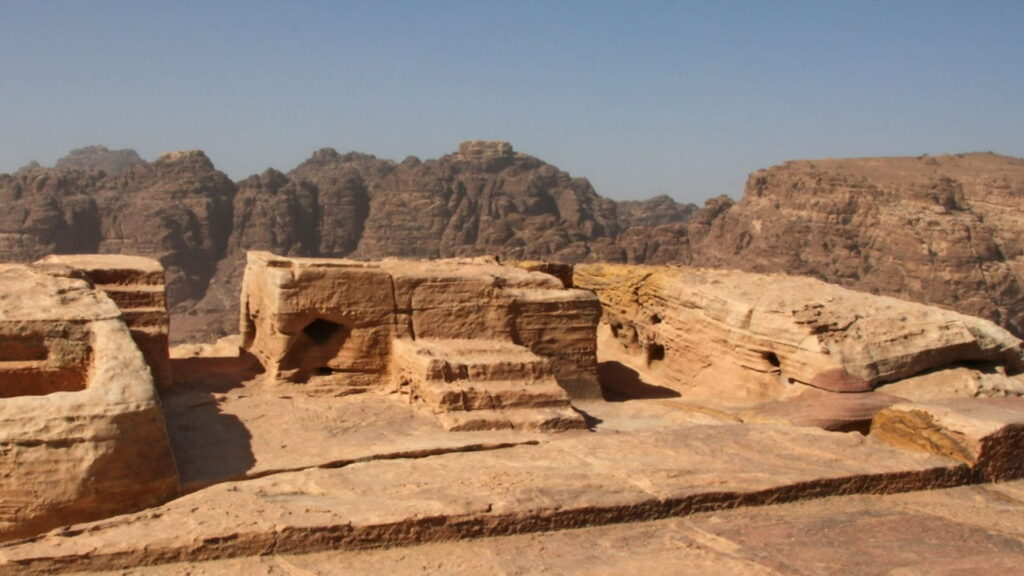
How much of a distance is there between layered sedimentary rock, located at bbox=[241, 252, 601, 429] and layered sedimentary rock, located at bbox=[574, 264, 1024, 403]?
2034 millimetres

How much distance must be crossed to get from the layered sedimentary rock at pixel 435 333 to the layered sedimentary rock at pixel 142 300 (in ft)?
3.32

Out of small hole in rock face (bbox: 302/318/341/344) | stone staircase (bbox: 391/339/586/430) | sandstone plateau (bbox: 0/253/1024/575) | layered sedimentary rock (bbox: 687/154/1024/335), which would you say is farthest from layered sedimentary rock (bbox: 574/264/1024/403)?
layered sedimentary rock (bbox: 687/154/1024/335)

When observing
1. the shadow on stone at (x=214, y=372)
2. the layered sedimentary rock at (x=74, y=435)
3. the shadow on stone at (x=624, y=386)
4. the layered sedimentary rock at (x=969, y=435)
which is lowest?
the shadow on stone at (x=624, y=386)

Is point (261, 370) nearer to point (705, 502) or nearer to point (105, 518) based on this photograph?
point (105, 518)

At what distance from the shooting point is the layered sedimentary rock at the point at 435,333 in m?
7.62

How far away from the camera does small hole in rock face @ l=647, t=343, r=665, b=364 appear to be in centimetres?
1288

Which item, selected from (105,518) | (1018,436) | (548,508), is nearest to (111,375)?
(105,518)

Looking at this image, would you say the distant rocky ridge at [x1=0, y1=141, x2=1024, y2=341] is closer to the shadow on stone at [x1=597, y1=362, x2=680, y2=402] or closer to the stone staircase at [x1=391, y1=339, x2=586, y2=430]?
the shadow on stone at [x1=597, y1=362, x2=680, y2=402]

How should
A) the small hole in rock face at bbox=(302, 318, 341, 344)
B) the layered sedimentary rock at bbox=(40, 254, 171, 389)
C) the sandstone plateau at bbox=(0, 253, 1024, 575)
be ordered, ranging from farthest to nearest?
the small hole in rock face at bbox=(302, 318, 341, 344)
the layered sedimentary rock at bbox=(40, 254, 171, 389)
the sandstone plateau at bbox=(0, 253, 1024, 575)

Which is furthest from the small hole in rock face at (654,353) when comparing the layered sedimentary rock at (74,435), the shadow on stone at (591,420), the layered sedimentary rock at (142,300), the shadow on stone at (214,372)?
the layered sedimentary rock at (74,435)

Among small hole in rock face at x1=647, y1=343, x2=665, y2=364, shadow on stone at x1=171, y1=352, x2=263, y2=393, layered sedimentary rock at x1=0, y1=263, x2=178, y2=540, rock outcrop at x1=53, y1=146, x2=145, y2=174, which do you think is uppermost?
rock outcrop at x1=53, y1=146, x2=145, y2=174

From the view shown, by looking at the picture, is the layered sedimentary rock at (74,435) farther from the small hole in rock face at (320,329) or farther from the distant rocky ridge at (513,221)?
the distant rocky ridge at (513,221)

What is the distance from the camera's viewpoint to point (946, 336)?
390 inches

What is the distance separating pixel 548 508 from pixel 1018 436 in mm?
4417
